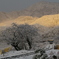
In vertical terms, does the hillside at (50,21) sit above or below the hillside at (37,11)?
below

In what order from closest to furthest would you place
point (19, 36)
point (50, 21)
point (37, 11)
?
1. point (19, 36)
2. point (50, 21)
3. point (37, 11)

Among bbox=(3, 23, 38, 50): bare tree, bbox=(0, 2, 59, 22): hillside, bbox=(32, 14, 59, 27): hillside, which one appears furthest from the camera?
bbox=(0, 2, 59, 22): hillside

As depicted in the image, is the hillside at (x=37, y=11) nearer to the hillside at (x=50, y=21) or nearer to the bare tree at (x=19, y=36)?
the hillside at (x=50, y=21)

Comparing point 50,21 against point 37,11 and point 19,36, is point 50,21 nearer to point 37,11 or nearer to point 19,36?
point 19,36

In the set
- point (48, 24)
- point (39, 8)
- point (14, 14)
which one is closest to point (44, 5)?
point (39, 8)

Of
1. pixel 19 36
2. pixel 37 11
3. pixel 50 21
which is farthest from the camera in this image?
pixel 37 11

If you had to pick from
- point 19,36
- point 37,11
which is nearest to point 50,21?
point 19,36

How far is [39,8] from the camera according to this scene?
105m

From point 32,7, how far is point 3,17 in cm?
2950

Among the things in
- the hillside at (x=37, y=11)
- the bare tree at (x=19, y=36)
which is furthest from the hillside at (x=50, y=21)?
the bare tree at (x=19, y=36)

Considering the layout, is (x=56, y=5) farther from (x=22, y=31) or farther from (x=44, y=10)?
(x=22, y=31)

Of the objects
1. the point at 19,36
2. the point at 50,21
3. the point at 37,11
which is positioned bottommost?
the point at 19,36

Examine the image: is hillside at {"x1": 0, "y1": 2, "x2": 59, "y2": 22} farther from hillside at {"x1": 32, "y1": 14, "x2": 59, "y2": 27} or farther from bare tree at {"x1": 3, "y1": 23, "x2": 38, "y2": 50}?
bare tree at {"x1": 3, "y1": 23, "x2": 38, "y2": 50}

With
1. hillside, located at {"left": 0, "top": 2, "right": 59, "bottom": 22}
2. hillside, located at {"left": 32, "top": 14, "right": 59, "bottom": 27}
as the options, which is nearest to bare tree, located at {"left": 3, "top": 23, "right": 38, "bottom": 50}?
hillside, located at {"left": 32, "top": 14, "right": 59, "bottom": 27}
